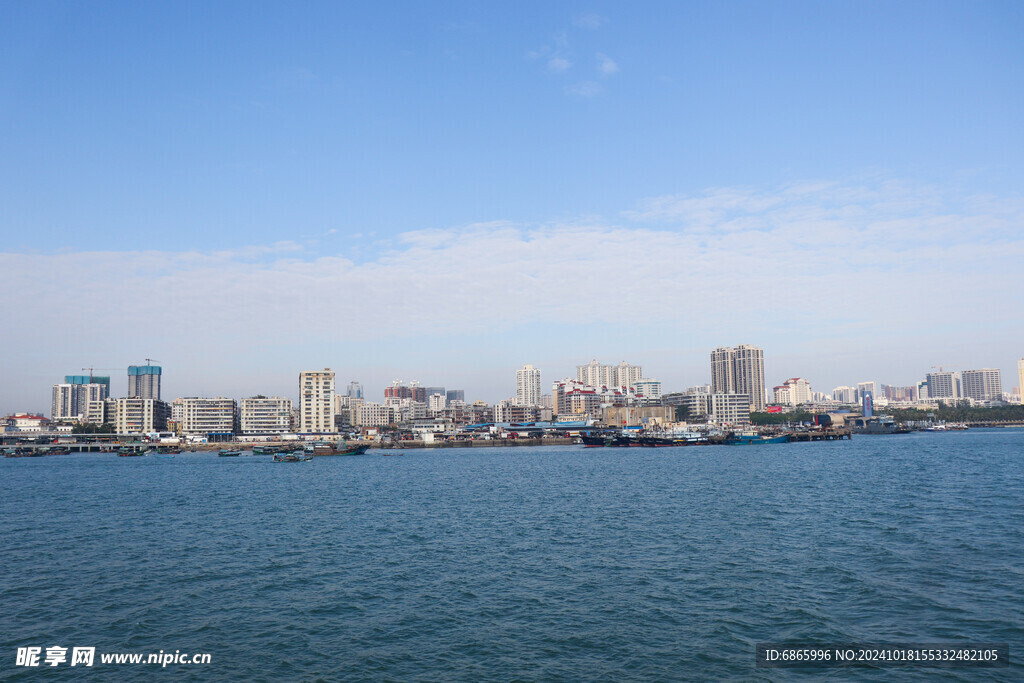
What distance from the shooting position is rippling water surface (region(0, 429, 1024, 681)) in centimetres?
1853

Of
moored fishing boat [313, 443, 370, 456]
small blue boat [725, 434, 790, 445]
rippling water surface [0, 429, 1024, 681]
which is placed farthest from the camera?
small blue boat [725, 434, 790, 445]

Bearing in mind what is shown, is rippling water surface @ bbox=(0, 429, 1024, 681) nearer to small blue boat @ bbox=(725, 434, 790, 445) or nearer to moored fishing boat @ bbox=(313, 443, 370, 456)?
moored fishing boat @ bbox=(313, 443, 370, 456)

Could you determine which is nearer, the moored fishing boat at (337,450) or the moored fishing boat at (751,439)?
the moored fishing boat at (337,450)

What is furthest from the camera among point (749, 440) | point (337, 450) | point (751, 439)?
point (751, 439)

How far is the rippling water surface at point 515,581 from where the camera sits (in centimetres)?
1853

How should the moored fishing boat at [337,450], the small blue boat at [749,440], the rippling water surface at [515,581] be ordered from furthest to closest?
the small blue boat at [749,440]
the moored fishing boat at [337,450]
the rippling water surface at [515,581]

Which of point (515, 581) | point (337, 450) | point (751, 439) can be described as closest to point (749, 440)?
point (751, 439)

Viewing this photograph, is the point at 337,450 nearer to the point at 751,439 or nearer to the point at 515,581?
the point at 751,439

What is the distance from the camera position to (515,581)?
2581cm

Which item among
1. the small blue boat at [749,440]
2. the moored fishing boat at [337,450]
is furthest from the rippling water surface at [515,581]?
the small blue boat at [749,440]

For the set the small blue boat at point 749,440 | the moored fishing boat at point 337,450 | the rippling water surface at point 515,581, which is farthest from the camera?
the small blue boat at point 749,440

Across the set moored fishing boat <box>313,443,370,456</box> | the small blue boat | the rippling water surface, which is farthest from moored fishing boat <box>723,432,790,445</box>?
the rippling water surface

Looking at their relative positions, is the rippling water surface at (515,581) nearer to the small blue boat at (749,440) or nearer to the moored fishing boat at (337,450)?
the moored fishing boat at (337,450)

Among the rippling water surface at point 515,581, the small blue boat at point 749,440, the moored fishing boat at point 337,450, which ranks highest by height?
the rippling water surface at point 515,581
